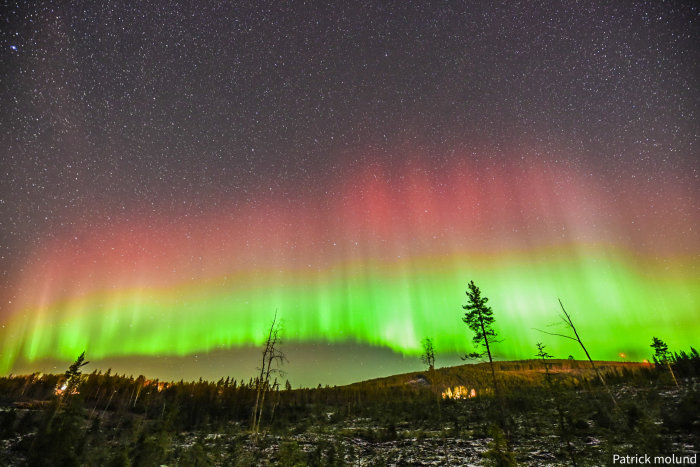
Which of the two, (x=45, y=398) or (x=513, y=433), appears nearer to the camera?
(x=513, y=433)

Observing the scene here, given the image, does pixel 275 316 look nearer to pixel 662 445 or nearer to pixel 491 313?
pixel 491 313

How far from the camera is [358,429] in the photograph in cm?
3177

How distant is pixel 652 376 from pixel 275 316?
4941cm

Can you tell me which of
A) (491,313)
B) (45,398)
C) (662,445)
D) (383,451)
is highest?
(491,313)

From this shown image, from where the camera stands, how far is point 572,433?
21359mm

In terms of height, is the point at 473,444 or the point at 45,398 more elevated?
the point at 45,398

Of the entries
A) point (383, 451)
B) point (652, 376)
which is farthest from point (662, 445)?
point (652, 376)

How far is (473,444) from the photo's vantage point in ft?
71.9

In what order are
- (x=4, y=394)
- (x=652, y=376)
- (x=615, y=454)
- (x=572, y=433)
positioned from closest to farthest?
(x=615, y=454) < (x=572, y=433) < (x=652, y=376) < (x=4, y=394)

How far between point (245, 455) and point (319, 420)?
66.5 ft

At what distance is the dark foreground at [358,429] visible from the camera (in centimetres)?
1628

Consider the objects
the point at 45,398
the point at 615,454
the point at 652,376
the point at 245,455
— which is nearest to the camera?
the point at 615,454

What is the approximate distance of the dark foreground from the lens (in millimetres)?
16281

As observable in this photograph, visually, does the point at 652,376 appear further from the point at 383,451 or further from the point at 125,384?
the point at 125,384
